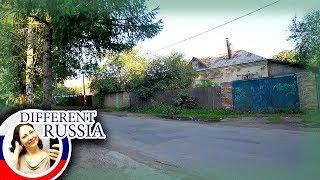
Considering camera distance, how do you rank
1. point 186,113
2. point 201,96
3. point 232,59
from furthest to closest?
point 232,59 < point 201,96 < point 186,113

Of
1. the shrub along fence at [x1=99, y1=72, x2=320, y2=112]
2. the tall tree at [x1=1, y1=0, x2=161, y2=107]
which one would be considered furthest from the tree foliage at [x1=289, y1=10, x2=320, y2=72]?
A: the tall tree at [x1=1, y1=0, x2=161, y2=107]

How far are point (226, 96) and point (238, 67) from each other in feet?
52.8

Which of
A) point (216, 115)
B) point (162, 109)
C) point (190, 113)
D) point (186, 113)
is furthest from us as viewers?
point (162, 109)

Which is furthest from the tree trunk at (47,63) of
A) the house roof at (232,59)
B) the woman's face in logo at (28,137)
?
the house roof at (232,59)

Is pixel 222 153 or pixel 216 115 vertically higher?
pixel 216 115

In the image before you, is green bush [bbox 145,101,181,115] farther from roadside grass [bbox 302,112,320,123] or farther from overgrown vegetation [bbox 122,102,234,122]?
roadside grass [bbox 302,112,320,123]

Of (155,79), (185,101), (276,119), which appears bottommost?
(276,119)

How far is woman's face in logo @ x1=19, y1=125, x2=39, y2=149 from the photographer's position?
3498mm

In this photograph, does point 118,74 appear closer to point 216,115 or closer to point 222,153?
point 216,115

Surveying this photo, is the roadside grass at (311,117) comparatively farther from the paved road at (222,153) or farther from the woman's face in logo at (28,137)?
the woman's face in logo at (28,137)

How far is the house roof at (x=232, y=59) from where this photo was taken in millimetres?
41584

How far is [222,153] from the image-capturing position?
10.1 m

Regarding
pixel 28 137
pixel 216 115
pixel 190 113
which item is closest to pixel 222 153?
pixel 28 137

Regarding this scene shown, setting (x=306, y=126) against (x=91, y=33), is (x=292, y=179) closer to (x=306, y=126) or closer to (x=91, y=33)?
(x=91, y=33)
